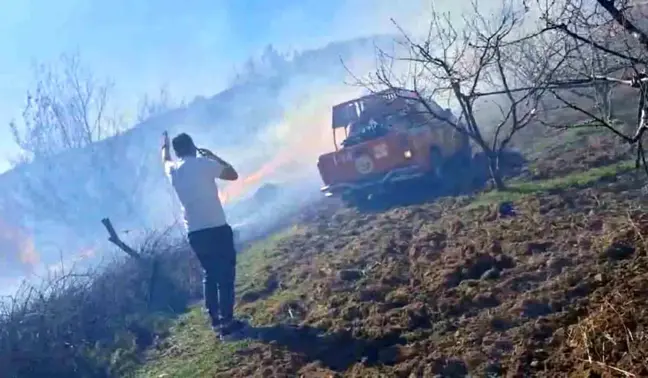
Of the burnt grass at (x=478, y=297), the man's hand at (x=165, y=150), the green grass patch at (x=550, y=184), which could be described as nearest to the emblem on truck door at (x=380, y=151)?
the green grass patch at (x=550, y=184)

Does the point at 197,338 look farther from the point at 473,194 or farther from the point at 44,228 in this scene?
the point at 44,228

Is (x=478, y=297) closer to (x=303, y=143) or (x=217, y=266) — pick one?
(x=217, y=266)

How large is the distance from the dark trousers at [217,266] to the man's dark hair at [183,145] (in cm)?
72

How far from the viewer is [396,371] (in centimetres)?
450

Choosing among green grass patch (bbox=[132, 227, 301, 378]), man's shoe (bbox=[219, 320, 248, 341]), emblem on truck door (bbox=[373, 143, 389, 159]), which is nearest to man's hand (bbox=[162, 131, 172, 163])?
green grass patch (bbox=[132, 227, 301, 378])

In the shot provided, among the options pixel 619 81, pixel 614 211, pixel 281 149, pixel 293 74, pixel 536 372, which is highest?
pixel 293 74

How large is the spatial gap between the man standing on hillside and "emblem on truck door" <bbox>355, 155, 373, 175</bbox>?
5.59 meters

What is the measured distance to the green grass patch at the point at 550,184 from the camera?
833cm

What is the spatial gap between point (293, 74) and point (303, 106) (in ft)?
27.4

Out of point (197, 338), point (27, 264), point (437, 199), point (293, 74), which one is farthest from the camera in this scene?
point (293, 74)

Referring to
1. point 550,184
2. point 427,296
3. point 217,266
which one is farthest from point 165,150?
point 550,184

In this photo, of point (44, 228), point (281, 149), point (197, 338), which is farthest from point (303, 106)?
point (197, 338)

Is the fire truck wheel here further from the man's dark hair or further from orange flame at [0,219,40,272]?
orange flame at [0,219,40,272]

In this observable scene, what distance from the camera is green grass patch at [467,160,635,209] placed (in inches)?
328
